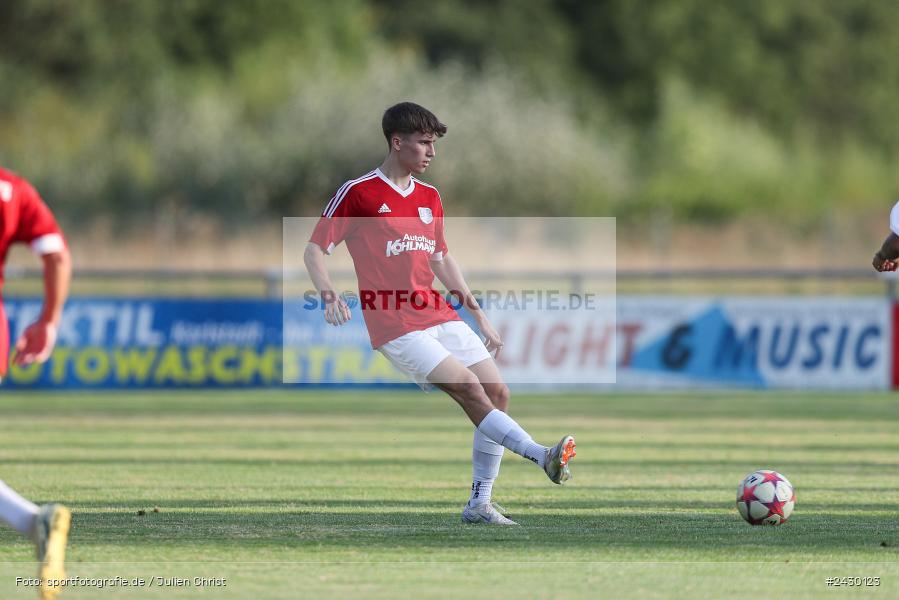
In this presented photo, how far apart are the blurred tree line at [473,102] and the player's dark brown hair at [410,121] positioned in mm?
27351

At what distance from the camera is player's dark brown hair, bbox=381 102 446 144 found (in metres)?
9.34

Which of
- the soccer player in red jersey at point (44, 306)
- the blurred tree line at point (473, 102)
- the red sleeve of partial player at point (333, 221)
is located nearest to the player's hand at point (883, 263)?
the red sleeve of partial player at point (333, 221)

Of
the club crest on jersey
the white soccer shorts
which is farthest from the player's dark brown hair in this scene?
the white soccer shorts

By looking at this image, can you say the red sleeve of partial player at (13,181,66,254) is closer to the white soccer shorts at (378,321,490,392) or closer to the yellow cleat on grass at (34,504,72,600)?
the yellow cleat on grass at (34,504,72,600)

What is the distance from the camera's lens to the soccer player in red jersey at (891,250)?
9242 millimetres

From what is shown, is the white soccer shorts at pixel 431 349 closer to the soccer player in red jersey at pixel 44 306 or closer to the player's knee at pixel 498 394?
the player's knee at pixel 498 394

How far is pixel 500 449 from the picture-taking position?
9523 mm

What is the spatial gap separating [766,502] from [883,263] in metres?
1.65

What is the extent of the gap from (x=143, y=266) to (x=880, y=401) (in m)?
18.8

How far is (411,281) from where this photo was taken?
31.1ft

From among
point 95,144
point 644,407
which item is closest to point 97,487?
point 644,407

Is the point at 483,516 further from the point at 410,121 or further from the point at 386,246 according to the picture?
the point at 410,121

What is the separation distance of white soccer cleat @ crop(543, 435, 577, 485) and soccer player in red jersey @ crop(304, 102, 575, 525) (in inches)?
20.6

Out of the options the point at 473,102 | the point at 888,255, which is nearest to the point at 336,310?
the point at 888,255
